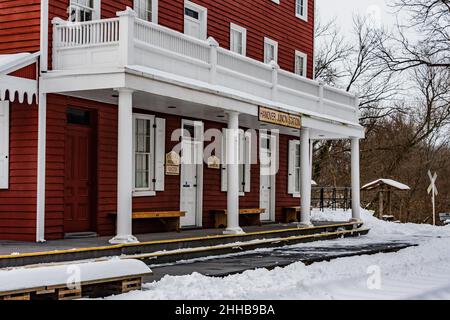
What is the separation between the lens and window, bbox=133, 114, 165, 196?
19.2 meters

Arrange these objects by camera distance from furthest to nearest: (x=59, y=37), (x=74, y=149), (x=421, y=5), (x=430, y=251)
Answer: (x=421, y=5) < (x=430, y=251) < (x=74, y=149) < (x=59, y=37)

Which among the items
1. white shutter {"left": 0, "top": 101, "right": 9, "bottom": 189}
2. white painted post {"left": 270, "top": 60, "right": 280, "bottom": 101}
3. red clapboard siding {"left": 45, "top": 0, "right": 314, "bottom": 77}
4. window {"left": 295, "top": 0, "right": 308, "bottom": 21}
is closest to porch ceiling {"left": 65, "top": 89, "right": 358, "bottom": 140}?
white painted post {"left": 270, "top": 60, "right": 280, "bottom": 101}

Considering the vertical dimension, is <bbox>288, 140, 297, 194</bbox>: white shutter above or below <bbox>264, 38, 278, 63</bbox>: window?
below

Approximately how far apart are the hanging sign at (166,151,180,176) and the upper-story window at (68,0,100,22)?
445 centimetres

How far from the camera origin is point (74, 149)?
1733 cm

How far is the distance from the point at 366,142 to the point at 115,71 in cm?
4083

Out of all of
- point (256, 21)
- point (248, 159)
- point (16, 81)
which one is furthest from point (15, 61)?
point (256, 21)

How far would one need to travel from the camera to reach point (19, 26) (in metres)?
16.5

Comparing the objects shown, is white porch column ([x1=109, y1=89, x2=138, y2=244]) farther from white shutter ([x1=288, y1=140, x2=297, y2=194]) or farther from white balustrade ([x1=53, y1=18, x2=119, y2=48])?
white shutter ([x1=288, y1=140, x2=297, y2=194])

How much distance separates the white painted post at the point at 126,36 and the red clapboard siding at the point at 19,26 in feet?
6.71

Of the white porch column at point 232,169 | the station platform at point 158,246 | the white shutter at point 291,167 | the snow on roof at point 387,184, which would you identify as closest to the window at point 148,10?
the white porch column at point 232,169
